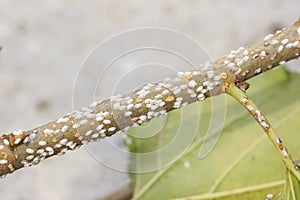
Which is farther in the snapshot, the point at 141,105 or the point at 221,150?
the point at 221,150

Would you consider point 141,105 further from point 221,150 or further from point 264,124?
point 221,150

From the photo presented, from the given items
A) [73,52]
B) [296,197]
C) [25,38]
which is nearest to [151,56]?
[73,52]

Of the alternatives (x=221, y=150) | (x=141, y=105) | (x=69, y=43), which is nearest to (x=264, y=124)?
(x=141, y=105)

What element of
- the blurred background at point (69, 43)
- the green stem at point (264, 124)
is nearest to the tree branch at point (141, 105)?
the green stem at point (264, 124)

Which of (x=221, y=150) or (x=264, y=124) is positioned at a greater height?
(x=221, y=150)

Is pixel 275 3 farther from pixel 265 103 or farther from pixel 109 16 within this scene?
pixel 265 103

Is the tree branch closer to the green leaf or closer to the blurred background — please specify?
the green leaf

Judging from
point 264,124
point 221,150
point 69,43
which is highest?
point 69,43

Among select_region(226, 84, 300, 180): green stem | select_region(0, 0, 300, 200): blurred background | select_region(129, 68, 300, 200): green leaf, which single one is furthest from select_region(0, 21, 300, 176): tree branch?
select_region(0, 0, 300, 200): blurred background
